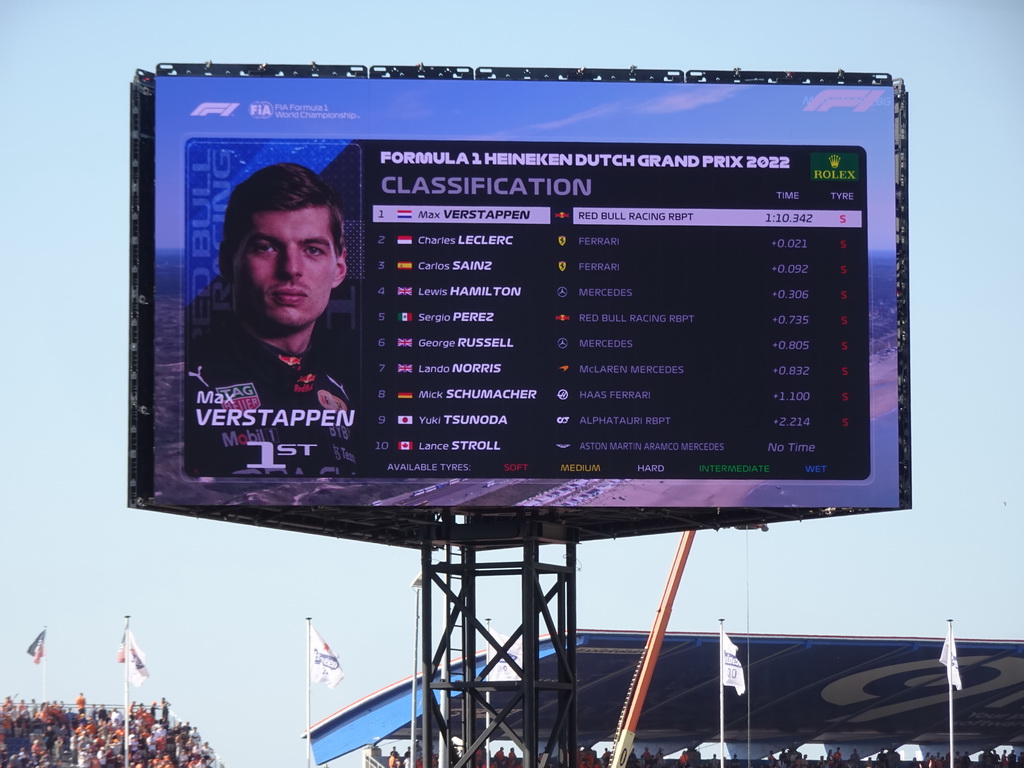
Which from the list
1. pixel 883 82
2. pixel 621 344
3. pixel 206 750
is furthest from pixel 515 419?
pixel 206 750

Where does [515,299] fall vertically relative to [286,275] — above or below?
below

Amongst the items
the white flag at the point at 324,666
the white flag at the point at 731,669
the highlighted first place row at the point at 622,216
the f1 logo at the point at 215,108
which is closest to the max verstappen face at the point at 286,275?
the highlighted first place row at the point at 622,216

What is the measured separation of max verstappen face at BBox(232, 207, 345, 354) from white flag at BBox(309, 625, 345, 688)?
1773 cm

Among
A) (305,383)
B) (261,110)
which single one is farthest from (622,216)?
(261,110)

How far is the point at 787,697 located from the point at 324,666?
68.2 feet

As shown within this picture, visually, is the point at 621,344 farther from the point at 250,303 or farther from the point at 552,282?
the point at 250,303

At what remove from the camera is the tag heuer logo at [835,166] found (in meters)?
25.7

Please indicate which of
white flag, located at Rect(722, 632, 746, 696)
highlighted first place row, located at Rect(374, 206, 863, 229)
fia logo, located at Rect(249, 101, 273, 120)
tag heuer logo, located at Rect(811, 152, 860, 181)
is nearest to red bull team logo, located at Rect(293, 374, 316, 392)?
highlighted first place row, located at Rect(374, 206, 863, 229)

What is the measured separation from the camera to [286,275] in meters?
25.2

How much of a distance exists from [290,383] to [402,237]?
7.85 feet

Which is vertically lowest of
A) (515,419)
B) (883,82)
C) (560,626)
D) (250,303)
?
(560,626)

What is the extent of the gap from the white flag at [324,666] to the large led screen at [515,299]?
17.4 m

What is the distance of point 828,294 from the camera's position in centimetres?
2545

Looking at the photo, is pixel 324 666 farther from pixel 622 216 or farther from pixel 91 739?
pixel 622 216
